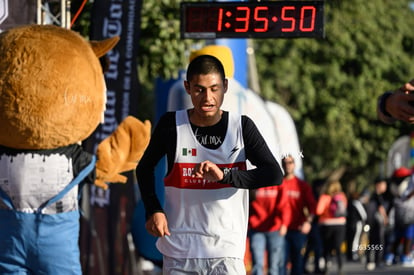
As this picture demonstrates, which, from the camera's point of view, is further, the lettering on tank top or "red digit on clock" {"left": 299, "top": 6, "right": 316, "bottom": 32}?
"red digit on clock" {"left": 299, "top": 6, "right": 316, "bottom": 32}

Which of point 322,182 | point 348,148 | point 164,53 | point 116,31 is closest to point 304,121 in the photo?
point 348,148

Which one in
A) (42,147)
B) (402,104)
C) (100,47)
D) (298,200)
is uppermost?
(100,47)

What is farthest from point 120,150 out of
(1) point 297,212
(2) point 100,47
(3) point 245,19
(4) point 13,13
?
(1) point 297,212

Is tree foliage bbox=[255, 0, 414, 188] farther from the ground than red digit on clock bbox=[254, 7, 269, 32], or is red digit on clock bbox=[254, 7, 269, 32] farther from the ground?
tree foliage bbox=[255, 0, 414, 188]

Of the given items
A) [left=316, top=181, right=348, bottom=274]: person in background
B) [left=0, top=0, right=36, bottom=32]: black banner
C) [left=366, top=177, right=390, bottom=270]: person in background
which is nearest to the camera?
[left=0, top=0, right=36, bottom=32]: black banner

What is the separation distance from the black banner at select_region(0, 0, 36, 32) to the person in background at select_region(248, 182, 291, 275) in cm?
411

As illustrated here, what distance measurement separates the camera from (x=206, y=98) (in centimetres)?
672

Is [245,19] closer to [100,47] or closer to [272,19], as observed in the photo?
[272,19]

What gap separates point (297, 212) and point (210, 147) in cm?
615

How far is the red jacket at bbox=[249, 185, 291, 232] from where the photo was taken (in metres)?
12.4

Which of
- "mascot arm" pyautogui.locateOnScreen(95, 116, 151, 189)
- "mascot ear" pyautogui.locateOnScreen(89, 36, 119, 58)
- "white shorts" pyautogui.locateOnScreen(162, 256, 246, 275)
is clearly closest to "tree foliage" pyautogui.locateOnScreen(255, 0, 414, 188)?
"mascot arm" pyautogui.locateOnScreen(95, 116, 151, 189)

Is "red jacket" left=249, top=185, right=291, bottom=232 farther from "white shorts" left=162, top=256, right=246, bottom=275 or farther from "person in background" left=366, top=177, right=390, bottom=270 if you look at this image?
"person in background" left=366, top=177, right=390, bottom=270

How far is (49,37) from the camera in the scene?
7.34 metres

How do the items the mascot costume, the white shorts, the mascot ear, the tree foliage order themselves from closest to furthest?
1. the white shorts
2. the mascot costume
3. the mascot ear
4. the tree foliage
